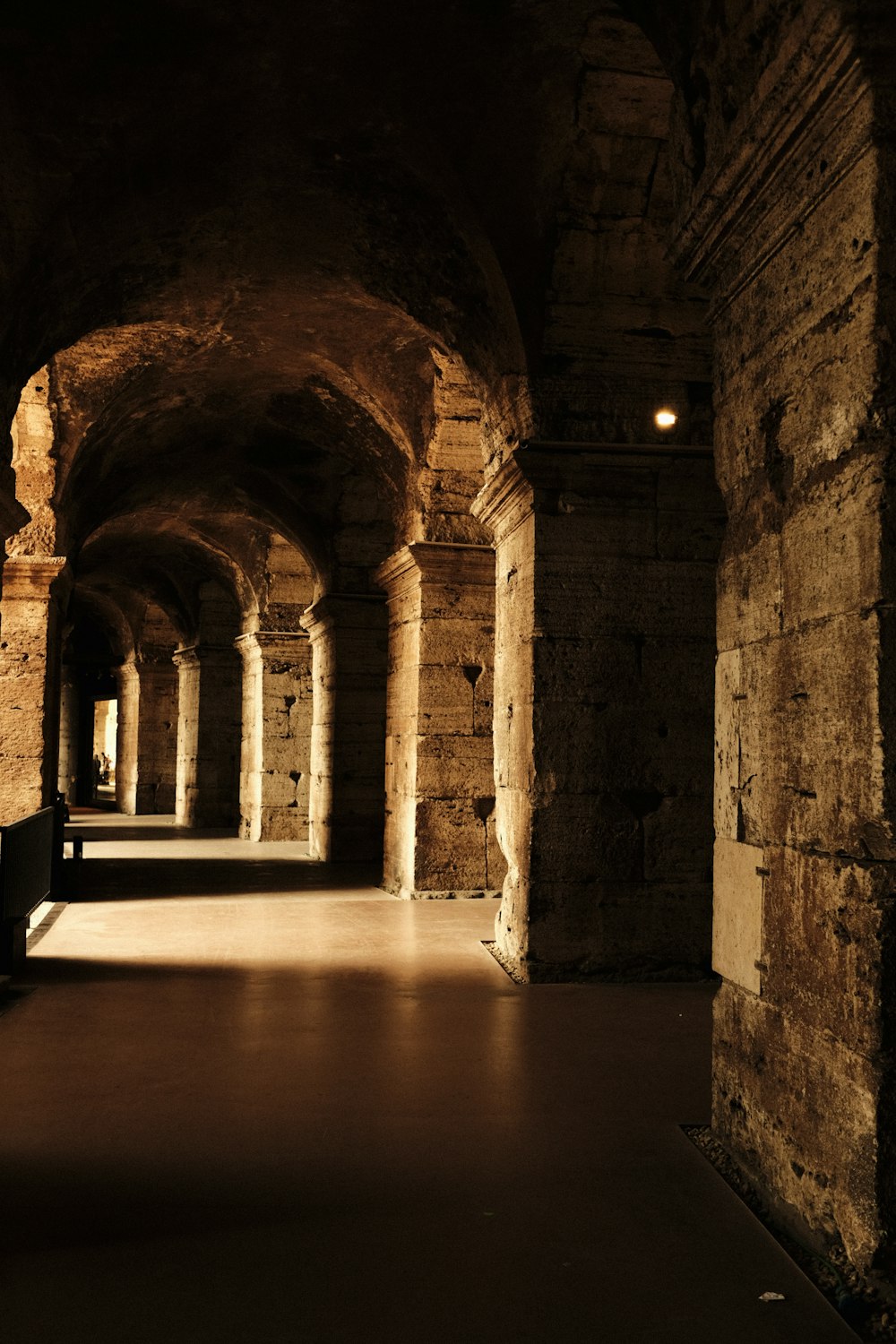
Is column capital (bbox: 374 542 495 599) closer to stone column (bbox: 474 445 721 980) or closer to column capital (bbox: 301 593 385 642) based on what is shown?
column capital (bbox: 301 593 385 642)

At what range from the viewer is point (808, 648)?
2965mm

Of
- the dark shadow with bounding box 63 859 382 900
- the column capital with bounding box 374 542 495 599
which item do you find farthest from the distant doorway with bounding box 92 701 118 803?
the column capital with bounding box 374 542 495 599

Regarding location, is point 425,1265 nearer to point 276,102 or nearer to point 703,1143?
point 703,1143

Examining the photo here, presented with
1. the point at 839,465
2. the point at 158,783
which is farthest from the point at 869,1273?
the point at 158,783

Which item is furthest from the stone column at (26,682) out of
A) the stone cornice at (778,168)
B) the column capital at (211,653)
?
the column capital at (211,653)

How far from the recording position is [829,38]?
2.73 meters

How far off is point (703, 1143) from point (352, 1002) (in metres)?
2.35

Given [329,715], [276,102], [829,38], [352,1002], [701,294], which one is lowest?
[352,1002]

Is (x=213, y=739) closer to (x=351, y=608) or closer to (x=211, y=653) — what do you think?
(x=211, y=653)

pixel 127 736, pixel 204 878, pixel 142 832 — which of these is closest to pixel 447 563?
pixel 204 878

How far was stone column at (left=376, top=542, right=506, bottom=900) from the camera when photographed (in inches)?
376

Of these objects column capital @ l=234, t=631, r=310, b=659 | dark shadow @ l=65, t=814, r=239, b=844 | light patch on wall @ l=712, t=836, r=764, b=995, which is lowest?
dark shadow @ l=65, t=814, r=239, b=844

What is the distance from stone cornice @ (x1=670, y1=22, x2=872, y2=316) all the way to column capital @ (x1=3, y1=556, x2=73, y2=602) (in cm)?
724

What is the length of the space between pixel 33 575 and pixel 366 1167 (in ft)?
24.8
